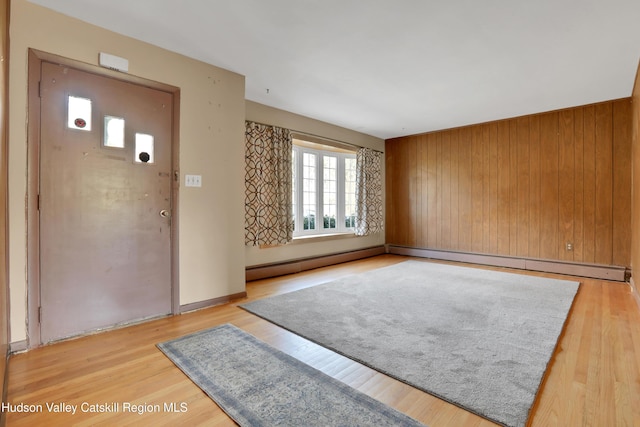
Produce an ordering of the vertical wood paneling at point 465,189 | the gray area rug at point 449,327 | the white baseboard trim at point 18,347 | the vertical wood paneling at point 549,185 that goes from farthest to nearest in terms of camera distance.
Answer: the vertical wood paneling at point 465,189 < the vertical wood paneling at point 549,185 < the white baseboard trim at point 18,347 < the gray area rug at point 449,327

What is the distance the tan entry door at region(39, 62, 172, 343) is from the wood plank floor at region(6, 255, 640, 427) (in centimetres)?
25

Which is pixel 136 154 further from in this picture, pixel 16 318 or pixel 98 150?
pixel 16 318

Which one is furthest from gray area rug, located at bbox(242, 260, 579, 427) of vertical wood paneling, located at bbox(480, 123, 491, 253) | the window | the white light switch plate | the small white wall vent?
the small white wall vent

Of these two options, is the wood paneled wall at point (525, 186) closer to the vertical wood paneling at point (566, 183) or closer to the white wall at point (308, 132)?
the vertical wood paneling at point (566, 183)

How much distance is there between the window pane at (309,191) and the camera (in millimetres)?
5254

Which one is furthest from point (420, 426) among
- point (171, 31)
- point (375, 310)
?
point (171, 31)

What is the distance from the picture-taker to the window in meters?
5.14

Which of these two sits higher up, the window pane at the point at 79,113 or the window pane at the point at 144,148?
the window pane at the point at 79,113

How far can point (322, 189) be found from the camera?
5.56 meters

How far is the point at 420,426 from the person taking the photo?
1.40 metres

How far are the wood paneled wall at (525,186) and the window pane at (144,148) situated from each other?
508cm

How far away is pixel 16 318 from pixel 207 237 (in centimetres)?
148

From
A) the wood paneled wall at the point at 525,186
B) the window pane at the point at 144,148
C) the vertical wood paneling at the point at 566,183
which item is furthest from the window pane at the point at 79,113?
the vertical wood paneling at the point at 566,183

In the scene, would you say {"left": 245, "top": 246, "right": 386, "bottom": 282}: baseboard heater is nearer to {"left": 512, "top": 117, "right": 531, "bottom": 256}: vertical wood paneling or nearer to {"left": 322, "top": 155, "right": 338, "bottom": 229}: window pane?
{"left": 322, "top": 155, "right": 338, "bottom": 229}: window pane
